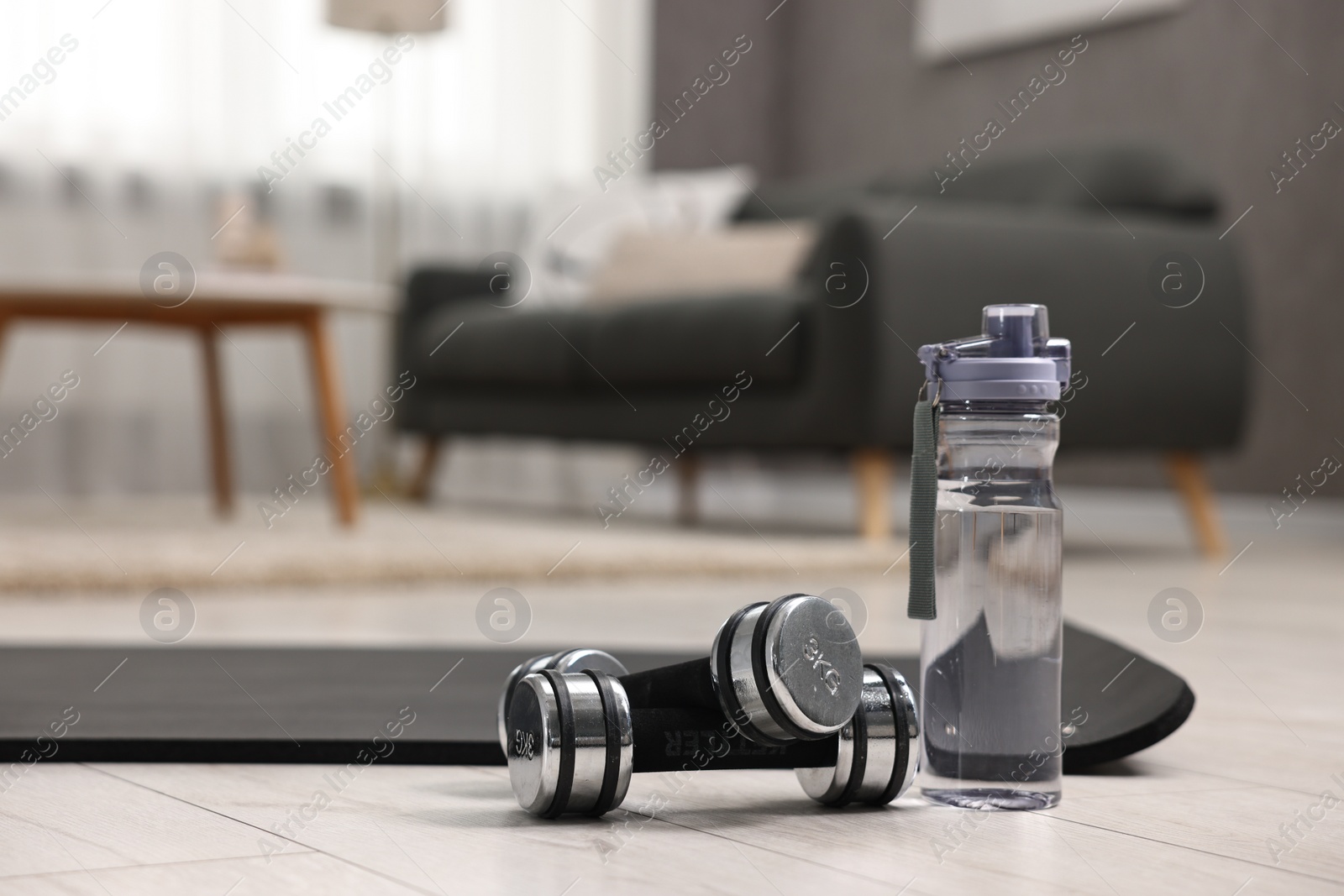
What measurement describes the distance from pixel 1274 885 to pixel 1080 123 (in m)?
4.00

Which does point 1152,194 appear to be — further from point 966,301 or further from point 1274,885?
point 1274,885

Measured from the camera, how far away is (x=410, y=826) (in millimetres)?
790

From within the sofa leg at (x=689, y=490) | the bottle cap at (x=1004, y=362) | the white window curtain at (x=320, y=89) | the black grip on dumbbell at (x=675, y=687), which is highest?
the white window curtain at (x=320, y=89)

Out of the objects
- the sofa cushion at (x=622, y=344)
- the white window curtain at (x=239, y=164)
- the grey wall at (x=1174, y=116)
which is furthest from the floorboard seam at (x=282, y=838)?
the white window curtain at (x=239, y=164)

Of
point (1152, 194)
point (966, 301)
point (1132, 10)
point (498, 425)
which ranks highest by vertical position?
point (1132, 10)

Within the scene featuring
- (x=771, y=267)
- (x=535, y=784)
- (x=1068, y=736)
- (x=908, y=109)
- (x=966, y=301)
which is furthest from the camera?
(x=908, y=109)

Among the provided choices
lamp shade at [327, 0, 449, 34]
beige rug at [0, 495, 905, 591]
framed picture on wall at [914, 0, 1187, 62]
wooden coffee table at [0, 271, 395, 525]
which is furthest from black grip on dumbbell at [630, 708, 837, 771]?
framed picture on wall at [914, 0, 1187, 62]

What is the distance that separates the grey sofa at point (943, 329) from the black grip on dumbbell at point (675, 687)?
1940 millimetres

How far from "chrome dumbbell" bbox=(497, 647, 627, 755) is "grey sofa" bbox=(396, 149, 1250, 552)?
74.7 inches

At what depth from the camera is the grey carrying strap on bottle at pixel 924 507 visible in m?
0.81

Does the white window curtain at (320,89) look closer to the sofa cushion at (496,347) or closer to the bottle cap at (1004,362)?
the sofa cushion at (496,347)

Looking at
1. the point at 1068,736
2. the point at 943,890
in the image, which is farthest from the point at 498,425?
the point at 943,890

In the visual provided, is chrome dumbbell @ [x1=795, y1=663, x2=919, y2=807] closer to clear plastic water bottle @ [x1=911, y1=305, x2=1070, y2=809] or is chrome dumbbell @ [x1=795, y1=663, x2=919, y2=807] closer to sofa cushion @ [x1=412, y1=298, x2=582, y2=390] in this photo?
clear plastic water bottle @ [x1=911, y1=305, x2=1070, y2=809]

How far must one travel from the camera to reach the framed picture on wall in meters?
4.29
